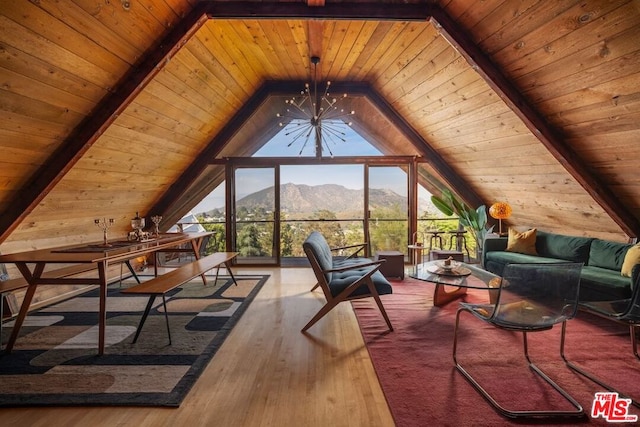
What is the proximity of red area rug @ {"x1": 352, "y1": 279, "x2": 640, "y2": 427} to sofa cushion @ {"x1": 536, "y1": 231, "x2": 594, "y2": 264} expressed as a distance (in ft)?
3.12

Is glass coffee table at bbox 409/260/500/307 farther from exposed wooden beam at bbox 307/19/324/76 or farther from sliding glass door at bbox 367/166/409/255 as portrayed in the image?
exposed wooden beam at bbox 307/19/324/76

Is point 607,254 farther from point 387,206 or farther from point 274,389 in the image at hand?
point 274,389

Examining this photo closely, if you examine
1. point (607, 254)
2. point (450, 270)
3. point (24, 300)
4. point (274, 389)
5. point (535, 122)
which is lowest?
point (274, 389)

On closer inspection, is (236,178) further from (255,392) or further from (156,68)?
(255,392)

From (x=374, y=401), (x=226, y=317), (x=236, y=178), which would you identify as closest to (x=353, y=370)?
(x=374, y=401)

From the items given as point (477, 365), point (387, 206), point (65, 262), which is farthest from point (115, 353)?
point (387, 206)

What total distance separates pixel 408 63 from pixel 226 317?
3.76m

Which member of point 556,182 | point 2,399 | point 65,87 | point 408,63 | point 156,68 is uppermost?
point 408,63

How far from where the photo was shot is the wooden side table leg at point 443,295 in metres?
3.74

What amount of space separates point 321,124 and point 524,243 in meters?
3.62

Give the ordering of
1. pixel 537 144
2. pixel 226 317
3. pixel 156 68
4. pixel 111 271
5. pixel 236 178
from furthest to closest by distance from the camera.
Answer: pixel 236 178
pixel 111 271
pixel 537 144
pixel 226 317
pixel 156 68

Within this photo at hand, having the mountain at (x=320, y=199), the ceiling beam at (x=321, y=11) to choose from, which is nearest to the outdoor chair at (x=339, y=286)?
the ceiling beam at (x=321, y=11)

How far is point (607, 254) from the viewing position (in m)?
3.75

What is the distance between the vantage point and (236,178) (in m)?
5.96
